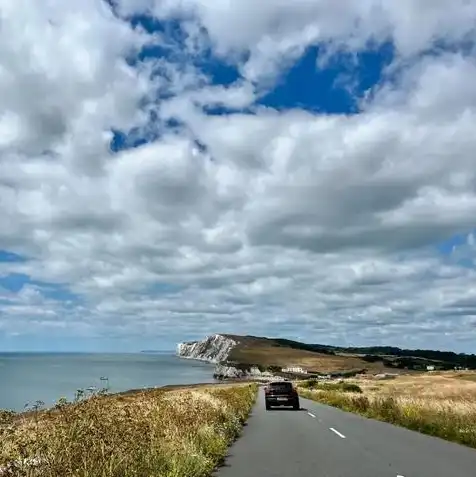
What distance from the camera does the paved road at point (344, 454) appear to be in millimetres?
13180

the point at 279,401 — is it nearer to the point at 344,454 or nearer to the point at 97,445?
the point at 344,454

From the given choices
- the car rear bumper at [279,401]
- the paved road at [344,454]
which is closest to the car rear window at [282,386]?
the car rear bumper at [279,401]

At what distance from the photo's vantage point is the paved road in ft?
43.2

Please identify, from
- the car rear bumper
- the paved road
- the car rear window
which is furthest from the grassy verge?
the car rear window

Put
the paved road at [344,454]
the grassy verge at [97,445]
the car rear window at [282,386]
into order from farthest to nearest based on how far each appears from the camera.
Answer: the car rear window at [282,386] < the paved road at [344,454] < the grassy verge at [97,445]

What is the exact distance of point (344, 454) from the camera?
53.0 feet

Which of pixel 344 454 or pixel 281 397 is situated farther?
pixel 281 397

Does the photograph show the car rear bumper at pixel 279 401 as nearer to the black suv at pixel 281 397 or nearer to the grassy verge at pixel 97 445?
the black suv at pixel 281 397

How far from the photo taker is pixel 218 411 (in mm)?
23406

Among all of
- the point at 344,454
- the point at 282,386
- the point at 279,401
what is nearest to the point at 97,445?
the point at 344,454

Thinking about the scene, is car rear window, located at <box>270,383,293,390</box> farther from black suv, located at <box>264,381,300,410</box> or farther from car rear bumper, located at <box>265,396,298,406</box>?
car rear bumper, located at <box>265,396,298,406</box>

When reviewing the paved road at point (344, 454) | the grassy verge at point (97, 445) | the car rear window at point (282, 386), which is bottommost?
the paved road at point (344, 454)

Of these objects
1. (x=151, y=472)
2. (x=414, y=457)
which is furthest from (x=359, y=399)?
(x=151, y=472)

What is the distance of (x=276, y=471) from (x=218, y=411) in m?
10.3
